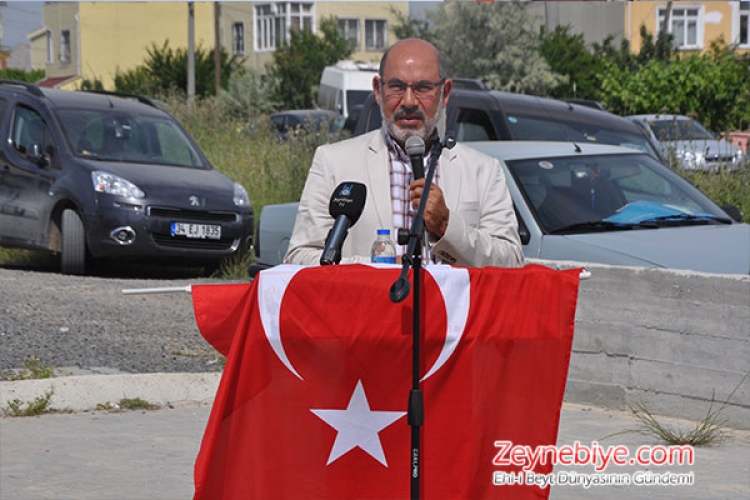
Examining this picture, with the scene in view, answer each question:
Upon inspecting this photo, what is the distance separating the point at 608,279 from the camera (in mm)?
7953

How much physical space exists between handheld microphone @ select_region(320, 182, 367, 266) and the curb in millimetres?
4185

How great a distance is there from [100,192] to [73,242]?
61cm

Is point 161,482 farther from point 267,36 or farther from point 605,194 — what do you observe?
point 267,36

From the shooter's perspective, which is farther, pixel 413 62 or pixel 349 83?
pixel 349 83

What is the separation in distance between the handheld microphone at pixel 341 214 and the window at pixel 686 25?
64152 mm

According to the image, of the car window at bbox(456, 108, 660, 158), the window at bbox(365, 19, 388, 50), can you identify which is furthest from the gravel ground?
the window at bbox(365, 19, 388, 50)

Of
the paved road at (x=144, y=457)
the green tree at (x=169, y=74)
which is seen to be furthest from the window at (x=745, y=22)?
the paved road at (x=144, y=457)

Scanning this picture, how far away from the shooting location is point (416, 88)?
413 cm

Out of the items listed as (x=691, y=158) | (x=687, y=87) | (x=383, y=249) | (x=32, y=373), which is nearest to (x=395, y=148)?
(x=383, y=249)

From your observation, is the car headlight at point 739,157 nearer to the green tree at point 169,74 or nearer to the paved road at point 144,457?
the paved road at point 144,457

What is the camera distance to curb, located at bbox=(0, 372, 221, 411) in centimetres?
757

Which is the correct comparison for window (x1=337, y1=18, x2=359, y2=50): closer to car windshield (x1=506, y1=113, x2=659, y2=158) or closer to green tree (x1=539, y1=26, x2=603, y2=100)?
green tree (x1=539, y1=26, x2=603, y2=100)

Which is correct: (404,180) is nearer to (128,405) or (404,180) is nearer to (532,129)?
(128,405)

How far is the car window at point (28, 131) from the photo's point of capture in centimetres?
Result: 1454
